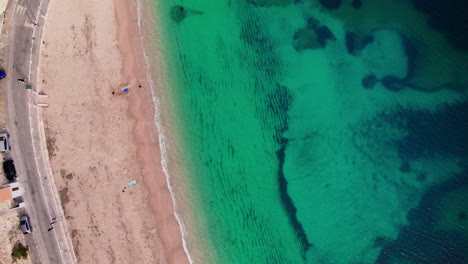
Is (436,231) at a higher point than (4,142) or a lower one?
lower

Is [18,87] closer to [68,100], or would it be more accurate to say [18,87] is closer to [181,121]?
[68,100]

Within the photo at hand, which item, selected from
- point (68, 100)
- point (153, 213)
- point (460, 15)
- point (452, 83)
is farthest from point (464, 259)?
point (68, 100)

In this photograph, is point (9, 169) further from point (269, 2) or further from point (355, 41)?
point (355, 41)

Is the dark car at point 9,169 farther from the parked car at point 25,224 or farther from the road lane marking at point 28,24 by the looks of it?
the road lane marking at point 28,24

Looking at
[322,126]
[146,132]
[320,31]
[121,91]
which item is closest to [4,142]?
[121,91]

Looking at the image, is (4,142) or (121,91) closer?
(4,142)

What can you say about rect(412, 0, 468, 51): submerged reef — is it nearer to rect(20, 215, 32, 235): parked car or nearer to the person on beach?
the person on beach
